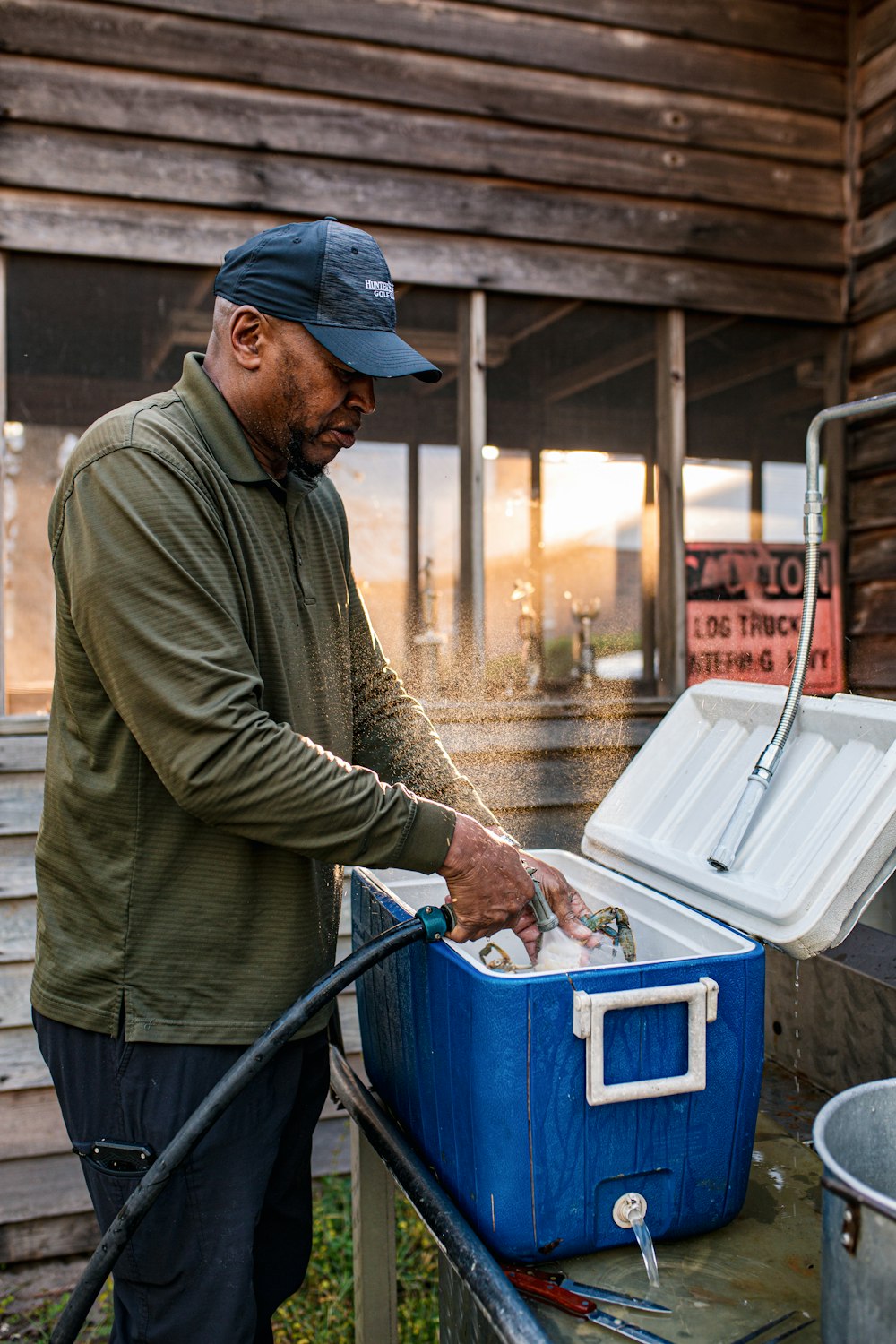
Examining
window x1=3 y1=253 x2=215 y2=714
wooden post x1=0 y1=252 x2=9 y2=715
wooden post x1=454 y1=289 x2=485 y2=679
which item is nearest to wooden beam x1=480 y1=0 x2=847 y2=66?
wooden post x1=454 y1=289 x2=485 y2=679

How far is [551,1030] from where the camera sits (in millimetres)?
1312

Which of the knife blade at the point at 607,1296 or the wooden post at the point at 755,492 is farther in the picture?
the wooden post at the point at 755,492

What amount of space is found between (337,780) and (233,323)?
2.45 ft

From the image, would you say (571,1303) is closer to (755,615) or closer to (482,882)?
(482,882)

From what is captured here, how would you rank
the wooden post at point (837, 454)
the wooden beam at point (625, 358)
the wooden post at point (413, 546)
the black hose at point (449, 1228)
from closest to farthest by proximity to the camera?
the black hose at point (449, 1228) < the wooden beam at point (625, 358) < the wooden post at point (837, 454) < the wooden post at point (413, 546)

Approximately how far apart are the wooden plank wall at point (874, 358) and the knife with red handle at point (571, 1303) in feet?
9.51

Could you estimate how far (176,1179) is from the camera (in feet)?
5.24

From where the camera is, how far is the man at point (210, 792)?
1.45 m

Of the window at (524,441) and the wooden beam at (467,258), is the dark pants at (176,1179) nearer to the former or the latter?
the window at (524,441)

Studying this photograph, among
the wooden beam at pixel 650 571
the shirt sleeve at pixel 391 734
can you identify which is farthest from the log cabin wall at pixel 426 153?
the shirt sleeve at pixel 391 734

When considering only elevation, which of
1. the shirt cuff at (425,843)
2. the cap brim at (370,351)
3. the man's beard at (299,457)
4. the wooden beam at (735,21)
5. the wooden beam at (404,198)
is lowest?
the shirt cuff at (425,843)

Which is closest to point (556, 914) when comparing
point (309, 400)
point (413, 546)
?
point (309, 400)

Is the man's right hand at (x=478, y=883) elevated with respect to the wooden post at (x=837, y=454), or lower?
lower

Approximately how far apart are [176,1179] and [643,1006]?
789mm
